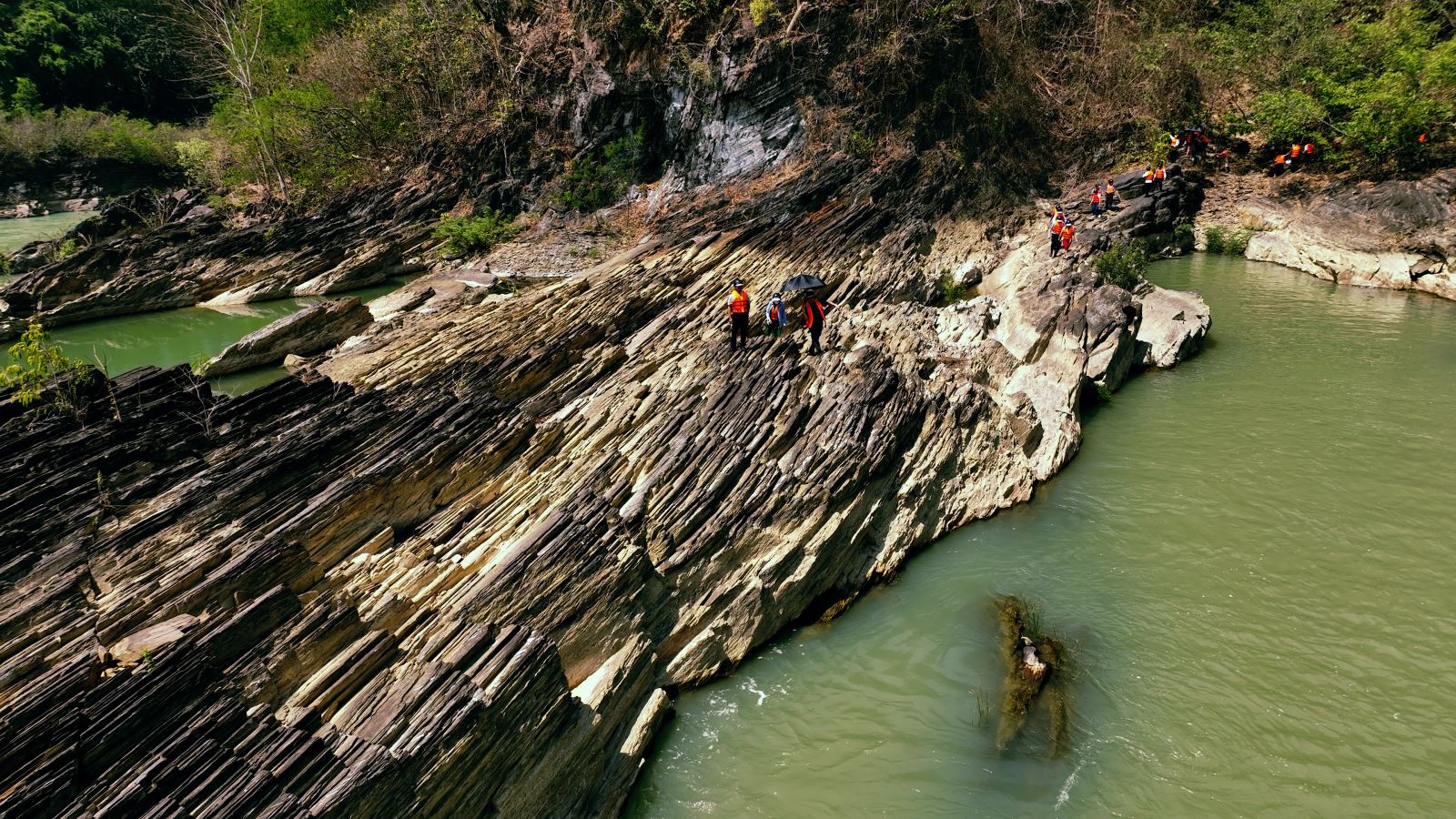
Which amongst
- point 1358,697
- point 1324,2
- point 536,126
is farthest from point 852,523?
point 1324,2

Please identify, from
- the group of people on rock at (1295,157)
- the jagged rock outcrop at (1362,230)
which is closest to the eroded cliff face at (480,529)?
the jagged rock outcrop at (1362,230)

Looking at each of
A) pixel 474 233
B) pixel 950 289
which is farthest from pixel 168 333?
pixel 950 289

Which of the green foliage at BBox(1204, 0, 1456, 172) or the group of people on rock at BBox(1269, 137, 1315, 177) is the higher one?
the green foliage at BBox(1204, 0, 1456, 172)

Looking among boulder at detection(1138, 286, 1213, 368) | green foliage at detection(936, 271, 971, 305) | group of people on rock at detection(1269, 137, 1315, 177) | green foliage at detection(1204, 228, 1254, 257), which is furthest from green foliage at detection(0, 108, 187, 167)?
group of people on rock at detection(1269, 137, 1315, 177)

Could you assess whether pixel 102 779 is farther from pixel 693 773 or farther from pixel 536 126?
pixel 536 126

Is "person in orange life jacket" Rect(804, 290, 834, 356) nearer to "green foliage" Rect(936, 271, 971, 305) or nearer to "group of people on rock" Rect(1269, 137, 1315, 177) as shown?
"green foliage" Rect(936, 271, 971, 305)
